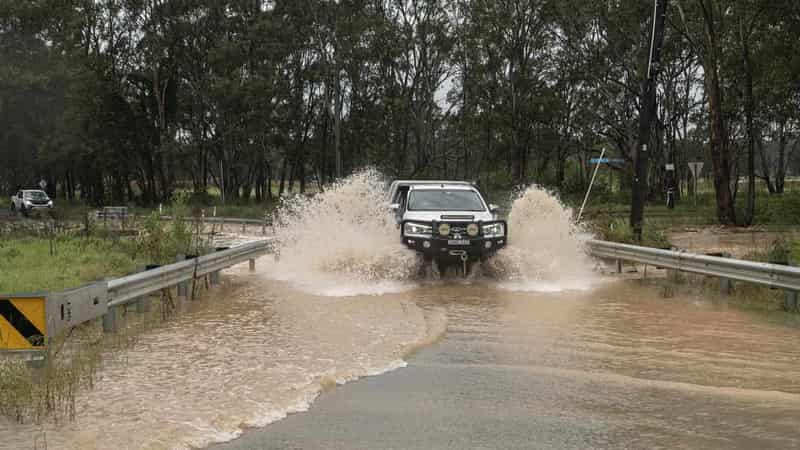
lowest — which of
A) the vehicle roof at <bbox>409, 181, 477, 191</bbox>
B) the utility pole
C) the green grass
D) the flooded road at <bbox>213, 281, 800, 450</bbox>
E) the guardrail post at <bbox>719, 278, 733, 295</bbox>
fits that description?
the flooded road at <bbox>213, 281, 800, 450</bbox>

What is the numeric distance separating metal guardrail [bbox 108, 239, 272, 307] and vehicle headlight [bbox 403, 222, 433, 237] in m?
3.02

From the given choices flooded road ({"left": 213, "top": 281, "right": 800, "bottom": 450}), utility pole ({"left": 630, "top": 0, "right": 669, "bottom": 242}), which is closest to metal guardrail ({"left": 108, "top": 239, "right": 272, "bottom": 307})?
flooded road ({"left": 213, "top": 281, "right": 800, "bottom": 450})

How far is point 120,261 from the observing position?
52.4 ft

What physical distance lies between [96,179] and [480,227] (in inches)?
2494

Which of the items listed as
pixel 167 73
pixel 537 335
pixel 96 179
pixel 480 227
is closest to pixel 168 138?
pixel 167 73

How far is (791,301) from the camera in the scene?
11.0 m

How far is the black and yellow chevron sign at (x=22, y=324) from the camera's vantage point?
6441 millimetres

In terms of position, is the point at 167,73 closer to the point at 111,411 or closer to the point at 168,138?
the point at 168,138

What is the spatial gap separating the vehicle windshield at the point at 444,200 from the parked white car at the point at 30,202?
35947 millimetres

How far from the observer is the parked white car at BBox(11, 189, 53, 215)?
154 ft

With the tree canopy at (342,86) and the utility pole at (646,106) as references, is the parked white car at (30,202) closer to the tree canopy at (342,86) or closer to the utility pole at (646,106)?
the tree canopy at (342,86)

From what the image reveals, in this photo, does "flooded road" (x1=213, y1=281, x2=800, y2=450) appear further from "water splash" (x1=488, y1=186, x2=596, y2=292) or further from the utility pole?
the utility pole

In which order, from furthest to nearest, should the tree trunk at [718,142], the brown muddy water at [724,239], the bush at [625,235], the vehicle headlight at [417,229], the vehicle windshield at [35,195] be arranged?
the vehicle windshield at [35,195] → the tree trunk at [718,142] → the brown muddy water at [724,239] → the bush at [625,235] → the vehicle headlight at [417,229]

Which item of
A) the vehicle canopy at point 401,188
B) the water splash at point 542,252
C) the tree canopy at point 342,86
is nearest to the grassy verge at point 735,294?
the water splash at point 542,252
